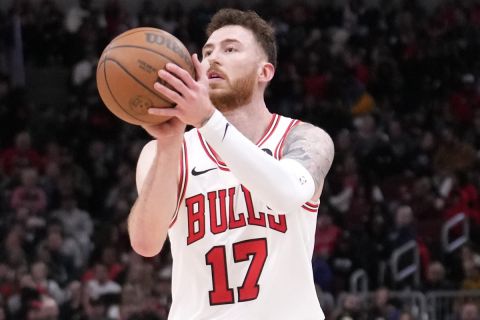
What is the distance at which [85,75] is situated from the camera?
52.7 ft

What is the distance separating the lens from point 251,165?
3.94 meters

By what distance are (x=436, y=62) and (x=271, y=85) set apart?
2.78 meters

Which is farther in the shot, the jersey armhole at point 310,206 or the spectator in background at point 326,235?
the spectator in background at point 326,235

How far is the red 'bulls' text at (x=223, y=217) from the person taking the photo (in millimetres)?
4652

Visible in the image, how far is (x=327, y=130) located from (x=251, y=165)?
463 inches

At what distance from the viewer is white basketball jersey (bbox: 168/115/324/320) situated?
15.0 feet

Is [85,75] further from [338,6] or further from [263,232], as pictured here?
[263,232]

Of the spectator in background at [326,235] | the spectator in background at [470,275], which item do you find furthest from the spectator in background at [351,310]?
the spectator in background at [470,275]

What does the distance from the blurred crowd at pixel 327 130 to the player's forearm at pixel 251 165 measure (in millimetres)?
7082

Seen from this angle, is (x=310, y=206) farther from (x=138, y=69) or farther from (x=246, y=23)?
(x=138, y=69)

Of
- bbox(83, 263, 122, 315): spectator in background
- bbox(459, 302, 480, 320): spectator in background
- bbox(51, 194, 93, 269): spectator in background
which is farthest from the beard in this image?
bbox(51, 194, 93, 269): spectator in background

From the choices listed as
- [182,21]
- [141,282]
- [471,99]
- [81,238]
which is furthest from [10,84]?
[471,99]

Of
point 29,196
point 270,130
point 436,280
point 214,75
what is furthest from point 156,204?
point 29,196

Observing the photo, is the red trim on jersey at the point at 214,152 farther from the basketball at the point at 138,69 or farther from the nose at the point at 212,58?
the basketball at the point at 138,69
